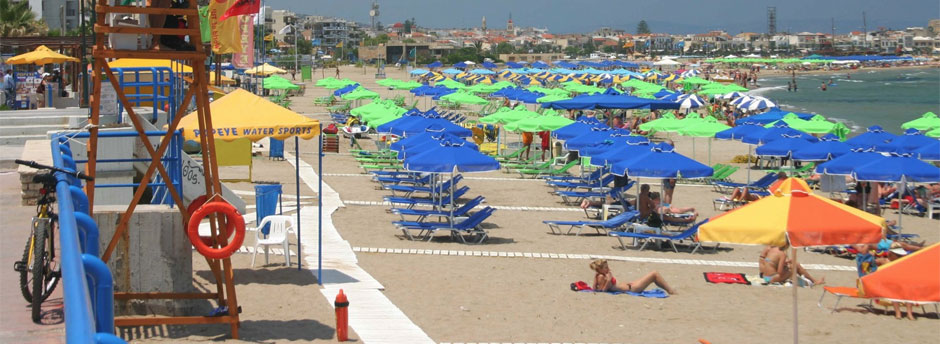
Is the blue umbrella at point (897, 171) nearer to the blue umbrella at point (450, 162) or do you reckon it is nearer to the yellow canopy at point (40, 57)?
the blue umbrella at point (450, 162)

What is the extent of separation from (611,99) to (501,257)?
13.0 m

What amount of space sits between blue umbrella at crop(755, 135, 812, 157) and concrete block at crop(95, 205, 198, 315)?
44.1ft

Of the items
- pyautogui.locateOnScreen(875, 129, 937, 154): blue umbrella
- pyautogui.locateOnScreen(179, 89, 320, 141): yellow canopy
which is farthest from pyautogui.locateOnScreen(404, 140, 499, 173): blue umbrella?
pyautogui.locateOnScreen(875, 129, 937, 154): blue umbrella

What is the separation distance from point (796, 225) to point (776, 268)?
4002mm

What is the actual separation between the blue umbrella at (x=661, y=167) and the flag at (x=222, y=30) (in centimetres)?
727

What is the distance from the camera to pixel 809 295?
10.5 meters

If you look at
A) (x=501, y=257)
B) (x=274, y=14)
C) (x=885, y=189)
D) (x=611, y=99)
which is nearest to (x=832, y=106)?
(x=611, y=99)

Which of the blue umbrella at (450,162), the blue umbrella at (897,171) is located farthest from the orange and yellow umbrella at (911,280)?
the blue umbrella at (897,171)

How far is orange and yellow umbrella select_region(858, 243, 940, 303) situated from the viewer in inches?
303

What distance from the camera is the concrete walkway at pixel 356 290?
26.3ft

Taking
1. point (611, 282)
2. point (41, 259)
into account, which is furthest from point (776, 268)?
Result: point (41, 259)

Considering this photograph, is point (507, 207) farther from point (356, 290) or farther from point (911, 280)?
point (911, 280)

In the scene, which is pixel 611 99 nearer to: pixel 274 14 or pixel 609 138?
pixel 609 138

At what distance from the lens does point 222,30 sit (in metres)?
7.19
